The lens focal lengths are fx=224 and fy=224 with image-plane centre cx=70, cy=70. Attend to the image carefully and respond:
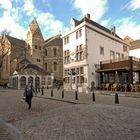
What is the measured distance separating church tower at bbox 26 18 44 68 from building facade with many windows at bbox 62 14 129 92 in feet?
116

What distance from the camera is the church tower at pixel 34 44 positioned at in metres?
73.1

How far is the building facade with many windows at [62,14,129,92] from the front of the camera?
32875mm

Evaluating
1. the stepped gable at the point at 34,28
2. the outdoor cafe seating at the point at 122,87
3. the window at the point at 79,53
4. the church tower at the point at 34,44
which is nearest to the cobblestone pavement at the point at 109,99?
the outdoor cafe seating at the point at 122,87

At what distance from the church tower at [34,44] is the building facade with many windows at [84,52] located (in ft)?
116

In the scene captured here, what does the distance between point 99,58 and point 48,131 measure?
92.0 ft

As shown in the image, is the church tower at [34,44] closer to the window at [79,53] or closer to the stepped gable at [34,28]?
the stepped gable at [34,28]

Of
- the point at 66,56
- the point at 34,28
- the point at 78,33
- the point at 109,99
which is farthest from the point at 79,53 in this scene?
the point at 34,28

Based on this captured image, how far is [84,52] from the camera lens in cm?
3291

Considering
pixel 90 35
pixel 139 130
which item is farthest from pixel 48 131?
pixel 90 35

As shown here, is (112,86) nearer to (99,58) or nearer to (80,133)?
(99,58)

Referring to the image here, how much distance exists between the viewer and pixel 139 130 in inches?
297

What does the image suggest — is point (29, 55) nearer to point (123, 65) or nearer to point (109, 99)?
point (123, 65)

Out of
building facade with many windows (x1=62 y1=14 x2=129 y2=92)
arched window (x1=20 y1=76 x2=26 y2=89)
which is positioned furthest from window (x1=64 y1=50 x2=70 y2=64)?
arched window (x1=20 y1=76 x2=26 y2=89)

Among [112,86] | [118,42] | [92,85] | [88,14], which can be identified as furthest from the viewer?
[88,14]
